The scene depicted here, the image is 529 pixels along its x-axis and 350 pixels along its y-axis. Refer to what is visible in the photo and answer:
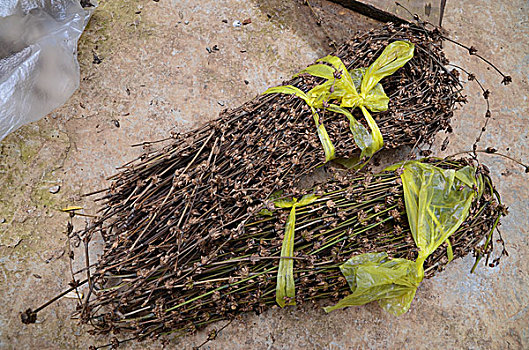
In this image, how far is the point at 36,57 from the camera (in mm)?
1810

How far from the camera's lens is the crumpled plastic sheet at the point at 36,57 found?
5.72 feet

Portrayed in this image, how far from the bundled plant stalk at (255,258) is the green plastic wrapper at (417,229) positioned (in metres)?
0.03

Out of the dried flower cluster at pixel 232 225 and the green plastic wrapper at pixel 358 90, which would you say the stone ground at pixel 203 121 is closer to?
the dried flower cluster at pixel 232 225

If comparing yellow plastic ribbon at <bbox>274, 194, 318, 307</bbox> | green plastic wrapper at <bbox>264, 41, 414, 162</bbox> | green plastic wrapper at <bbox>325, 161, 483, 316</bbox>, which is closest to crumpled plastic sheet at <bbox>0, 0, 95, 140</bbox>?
green plastic wrapper at <bbox>264, 41, 414, 162</bbox>

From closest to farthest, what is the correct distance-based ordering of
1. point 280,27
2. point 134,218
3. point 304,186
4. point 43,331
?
point 134,218, point 43,331, point 304,186, point 280,27

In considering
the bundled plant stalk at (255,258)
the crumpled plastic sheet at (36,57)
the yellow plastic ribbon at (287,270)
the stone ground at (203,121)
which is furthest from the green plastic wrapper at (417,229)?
the crumpled plastic sheet at (36,57)

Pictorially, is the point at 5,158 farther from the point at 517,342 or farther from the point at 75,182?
the point at 517,342

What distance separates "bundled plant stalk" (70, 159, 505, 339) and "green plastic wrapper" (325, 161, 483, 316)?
3 centimetres

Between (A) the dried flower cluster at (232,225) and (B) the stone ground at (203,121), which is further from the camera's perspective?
(B) the stone ground at (203,121)

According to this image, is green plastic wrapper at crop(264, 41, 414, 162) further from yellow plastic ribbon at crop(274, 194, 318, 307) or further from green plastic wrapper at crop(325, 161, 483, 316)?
yellow plastic ribbon at crop(274, 194, 318, 307)

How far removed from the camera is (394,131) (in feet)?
5.72

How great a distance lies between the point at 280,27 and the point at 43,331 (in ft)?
5.52

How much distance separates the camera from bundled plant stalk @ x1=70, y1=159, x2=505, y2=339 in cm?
143

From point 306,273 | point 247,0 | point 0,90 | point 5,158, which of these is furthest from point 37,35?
point 306,273
